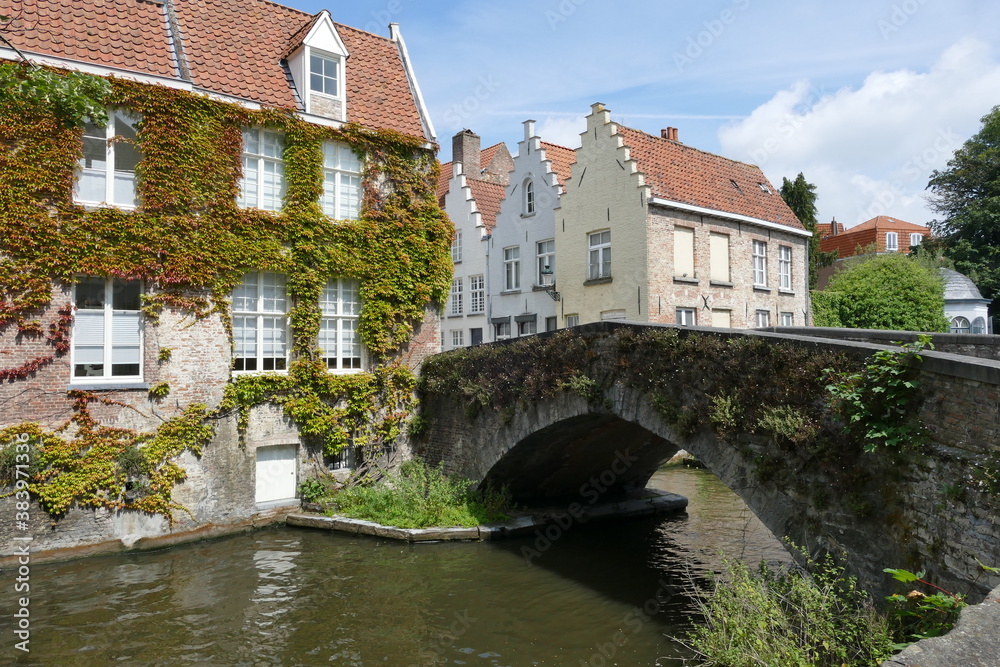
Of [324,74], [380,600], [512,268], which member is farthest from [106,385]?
[512,268]

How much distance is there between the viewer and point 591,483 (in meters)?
15.8

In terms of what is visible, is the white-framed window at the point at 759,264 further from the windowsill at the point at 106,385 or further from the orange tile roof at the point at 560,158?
the windowsill at the point at 106,385

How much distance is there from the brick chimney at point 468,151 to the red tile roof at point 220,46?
35.4 feet

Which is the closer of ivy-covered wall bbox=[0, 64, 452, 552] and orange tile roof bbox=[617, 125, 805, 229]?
ivy-covered wall bbox=[0, 64, 452, 552]

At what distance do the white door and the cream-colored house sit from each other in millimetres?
10370

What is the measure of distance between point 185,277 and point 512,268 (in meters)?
13.8

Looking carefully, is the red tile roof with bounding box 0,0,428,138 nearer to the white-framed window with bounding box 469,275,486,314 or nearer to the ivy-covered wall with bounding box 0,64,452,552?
the ivy-covered wall with bounding box 0,64,452,552

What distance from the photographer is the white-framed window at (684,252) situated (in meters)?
20.3

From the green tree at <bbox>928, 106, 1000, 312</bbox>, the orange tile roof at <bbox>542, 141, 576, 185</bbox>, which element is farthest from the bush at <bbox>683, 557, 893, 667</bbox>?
the green tree at <bbox>928, 106, 1000, 312</bbox>

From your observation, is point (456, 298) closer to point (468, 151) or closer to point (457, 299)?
point (457, 299)

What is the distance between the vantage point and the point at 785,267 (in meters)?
24.1

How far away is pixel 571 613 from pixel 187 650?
4.88 meters

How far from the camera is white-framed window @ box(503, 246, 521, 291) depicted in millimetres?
24609

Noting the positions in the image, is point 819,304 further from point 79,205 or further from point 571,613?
point 79,205
